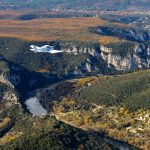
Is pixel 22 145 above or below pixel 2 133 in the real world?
above

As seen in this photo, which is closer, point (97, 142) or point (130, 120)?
point (97, 142)

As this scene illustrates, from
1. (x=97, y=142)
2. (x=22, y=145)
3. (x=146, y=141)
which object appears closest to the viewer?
(x=22, y=145)

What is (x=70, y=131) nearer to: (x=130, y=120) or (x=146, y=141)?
(x=146, y=141)

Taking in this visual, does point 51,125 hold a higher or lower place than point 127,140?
higher

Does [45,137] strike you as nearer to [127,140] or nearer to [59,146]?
[59,146]

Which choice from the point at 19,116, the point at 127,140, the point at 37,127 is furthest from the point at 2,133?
the point at 127,140

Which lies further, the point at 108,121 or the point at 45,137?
the point at 108,121

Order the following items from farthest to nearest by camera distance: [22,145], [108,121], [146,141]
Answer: [108,121], [146,141], [22,145]

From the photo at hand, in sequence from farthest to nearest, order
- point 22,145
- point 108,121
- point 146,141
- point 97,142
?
point 108,121 < point 146,141 < point 97,142 < point 22,145
